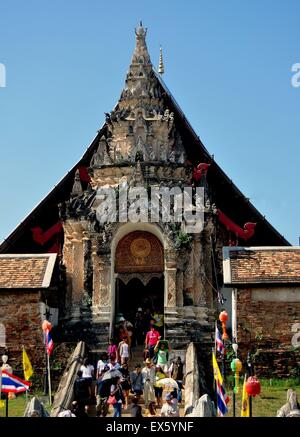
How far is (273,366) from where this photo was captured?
27.9 m

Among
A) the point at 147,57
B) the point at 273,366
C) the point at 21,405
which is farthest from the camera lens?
the point at 147,57

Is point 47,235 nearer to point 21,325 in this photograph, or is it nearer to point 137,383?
point 21,325

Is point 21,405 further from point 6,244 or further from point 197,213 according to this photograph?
point 6,244

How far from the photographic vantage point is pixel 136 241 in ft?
107

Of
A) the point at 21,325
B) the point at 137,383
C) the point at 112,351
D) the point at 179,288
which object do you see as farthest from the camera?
the point at 179,288

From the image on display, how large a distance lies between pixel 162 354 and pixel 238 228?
9.63 metres

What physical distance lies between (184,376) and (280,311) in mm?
3878

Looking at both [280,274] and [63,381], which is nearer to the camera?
[63,381]

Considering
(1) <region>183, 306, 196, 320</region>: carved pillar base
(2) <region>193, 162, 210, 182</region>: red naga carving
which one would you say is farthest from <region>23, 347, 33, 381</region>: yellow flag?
(2) <region>193, 162, 210, 182</region>: red naga carving

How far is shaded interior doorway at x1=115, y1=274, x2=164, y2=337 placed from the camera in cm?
3491

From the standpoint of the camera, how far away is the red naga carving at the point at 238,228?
1384 inches

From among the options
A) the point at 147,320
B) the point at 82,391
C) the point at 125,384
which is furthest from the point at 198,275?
the point at 82,391

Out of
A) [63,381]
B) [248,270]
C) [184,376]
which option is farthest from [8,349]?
[248,270]

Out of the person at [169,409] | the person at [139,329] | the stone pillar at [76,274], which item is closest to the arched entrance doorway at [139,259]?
the person at [139,329]
